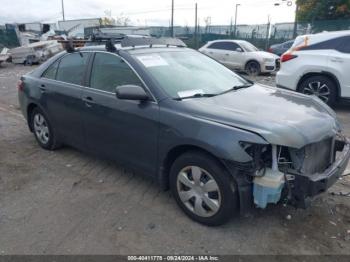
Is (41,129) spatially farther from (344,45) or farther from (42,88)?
(344,45)

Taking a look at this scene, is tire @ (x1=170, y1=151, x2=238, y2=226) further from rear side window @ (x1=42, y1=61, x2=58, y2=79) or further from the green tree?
the green tree

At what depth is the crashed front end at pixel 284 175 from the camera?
2.83 meters

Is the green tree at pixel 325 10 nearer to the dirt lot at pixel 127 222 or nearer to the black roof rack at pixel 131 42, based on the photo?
the black roof rack at pixel 131 42

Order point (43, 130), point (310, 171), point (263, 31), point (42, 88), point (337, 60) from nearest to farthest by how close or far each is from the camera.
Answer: point (310, 171), point (42, 88), point (43, 130), point (337, 60), point (263, 31)

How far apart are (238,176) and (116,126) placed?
1.54 m

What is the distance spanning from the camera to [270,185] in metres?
2.80

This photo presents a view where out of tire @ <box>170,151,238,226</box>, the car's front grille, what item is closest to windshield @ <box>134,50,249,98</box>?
tire @ <box>170,151,238,226</box>

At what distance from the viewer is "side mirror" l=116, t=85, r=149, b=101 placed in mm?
3377

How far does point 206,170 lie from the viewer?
3090 millimetres

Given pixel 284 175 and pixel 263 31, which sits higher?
pixel 263 31

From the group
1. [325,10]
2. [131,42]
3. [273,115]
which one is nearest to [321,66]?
[131,42]

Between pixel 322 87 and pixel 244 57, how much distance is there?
23.5 feet

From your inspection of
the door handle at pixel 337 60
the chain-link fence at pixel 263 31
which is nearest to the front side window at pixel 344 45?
the door handle at pixel 337 60

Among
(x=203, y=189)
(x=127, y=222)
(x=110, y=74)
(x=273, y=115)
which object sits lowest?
(x=127, y=222)
